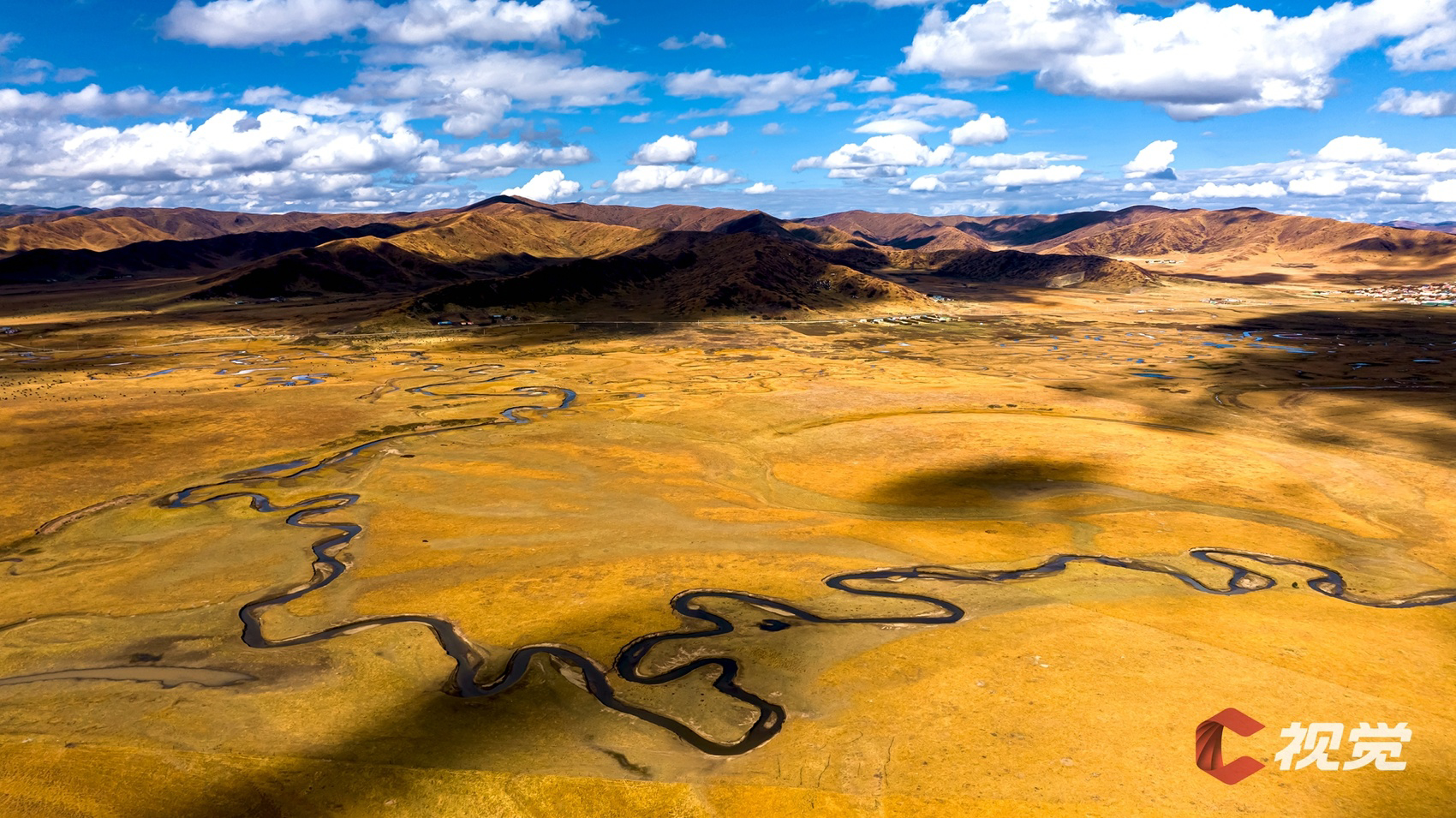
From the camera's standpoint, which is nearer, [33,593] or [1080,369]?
[33,593]


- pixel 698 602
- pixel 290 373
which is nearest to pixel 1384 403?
pixel 698 602

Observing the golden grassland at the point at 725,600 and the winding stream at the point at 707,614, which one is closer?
the golden grassland at the point at 725,600

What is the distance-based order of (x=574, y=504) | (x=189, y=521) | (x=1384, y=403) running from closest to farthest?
(x=189, y=521)
(x=574, y=504)
(x=1384, y=403)

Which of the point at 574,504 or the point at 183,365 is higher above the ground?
the point at 183,365

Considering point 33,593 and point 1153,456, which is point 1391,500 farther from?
point 33,593

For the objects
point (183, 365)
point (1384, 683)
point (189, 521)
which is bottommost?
point (1384, 683)

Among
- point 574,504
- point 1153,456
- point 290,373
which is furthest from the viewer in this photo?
point 290,373

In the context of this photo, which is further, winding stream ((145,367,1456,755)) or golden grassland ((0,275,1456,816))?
winding stream ((145,367,1456,755))

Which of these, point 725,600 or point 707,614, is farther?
point 725,600
